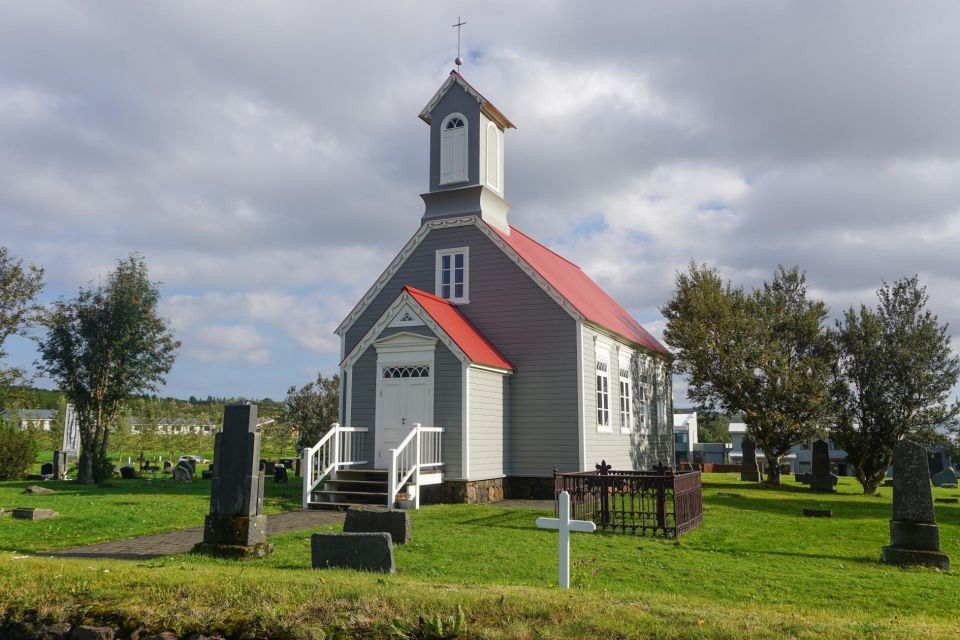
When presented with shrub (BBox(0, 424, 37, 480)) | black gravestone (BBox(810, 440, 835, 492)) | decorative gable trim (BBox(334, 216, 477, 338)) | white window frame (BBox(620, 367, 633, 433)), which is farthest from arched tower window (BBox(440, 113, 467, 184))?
shrub (BBox(0, 424, 37, 480))

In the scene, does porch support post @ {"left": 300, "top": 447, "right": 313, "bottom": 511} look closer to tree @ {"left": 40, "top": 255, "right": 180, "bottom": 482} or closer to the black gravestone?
tree @ {"left": 40, "top": 255, "right": 180, "bottom": 482}

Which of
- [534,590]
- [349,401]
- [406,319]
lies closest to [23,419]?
[349,401]

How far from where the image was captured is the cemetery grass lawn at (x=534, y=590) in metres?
6.63

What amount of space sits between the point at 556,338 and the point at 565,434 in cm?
281

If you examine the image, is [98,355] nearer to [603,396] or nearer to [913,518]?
[603,396]

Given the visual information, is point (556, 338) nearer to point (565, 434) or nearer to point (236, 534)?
point (565, 434)

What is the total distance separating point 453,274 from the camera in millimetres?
22281

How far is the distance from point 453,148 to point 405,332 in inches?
298

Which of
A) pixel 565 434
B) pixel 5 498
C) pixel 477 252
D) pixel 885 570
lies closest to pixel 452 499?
pixel 565 434

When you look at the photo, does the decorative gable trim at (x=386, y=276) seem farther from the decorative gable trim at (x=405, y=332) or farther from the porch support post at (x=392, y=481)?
the porch support post at (x=392, y=481)

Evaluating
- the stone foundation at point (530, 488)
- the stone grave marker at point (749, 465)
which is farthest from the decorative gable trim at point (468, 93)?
the stone grave marker at point (749, 465)

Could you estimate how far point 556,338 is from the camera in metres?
20.5

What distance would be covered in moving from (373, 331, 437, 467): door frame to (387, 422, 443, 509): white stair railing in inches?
29.7

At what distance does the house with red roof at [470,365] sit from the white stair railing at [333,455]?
1.9 inches
